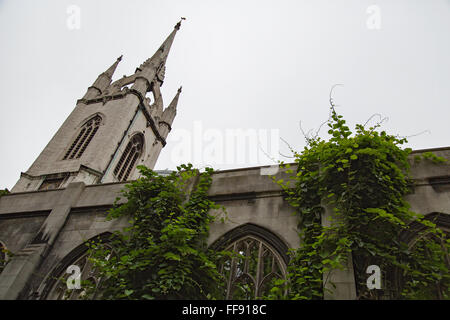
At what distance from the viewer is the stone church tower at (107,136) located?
19.9 m

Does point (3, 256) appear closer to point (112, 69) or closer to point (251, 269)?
point (251, 269)

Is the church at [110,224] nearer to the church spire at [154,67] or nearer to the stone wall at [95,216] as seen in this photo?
the stone wall at [95,216]

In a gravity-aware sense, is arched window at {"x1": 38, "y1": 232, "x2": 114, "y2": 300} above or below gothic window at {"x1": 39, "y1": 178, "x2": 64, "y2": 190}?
below

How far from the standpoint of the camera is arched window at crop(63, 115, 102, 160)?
856 inches

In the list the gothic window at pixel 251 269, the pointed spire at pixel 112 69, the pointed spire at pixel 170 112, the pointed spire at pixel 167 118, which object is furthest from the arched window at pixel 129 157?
the gothic window at pixel 251 269

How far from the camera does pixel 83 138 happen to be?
23094 millimetres

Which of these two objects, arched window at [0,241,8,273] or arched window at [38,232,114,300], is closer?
arched window at [38,232,114,300]

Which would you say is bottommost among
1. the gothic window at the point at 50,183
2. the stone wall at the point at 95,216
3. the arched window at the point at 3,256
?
the arched window at the point at 3,256

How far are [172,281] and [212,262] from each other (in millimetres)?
888

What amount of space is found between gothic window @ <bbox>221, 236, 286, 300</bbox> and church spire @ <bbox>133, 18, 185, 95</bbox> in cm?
2246

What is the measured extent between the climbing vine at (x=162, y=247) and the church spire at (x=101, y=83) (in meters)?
22.7

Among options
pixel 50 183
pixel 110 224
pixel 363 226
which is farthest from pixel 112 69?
pixel 363 226

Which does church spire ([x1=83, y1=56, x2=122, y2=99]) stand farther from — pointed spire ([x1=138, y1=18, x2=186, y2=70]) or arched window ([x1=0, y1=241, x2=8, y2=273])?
arched window ([x1=0, y1=241, x2=8, y2=273])

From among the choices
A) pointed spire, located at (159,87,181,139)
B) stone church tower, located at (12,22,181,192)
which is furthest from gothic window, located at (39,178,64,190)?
pointed spire, located at (159,87,181,139)
